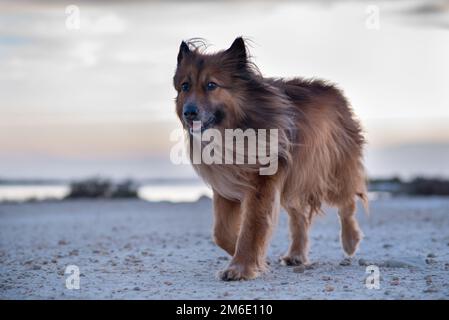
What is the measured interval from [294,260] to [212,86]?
2.52 meters

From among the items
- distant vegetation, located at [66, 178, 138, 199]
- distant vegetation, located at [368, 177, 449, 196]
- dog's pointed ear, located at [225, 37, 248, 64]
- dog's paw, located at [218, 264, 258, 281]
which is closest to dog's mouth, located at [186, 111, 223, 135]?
dog's pointed ear, located at [225, 37, 248, 64]

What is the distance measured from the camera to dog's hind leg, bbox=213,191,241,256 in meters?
7.64

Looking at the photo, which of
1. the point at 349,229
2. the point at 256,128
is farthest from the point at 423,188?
the point at 256,128

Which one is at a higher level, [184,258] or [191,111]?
[191,111]

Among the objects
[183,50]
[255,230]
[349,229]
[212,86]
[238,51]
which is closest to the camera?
[255,230]

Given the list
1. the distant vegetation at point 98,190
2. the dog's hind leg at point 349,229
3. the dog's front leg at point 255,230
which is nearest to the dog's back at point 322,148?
the dog's hind leg at point 349,229

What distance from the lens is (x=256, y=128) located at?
7309 mm

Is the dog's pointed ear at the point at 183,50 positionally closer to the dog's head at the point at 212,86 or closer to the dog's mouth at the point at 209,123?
the dog's head at the point at 212,86

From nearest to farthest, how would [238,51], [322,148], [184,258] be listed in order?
[238,51] → [322,148] → [184,258]

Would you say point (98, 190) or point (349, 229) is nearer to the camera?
point (349, 229)

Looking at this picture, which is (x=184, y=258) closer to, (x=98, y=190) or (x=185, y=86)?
(x=185, y=86)

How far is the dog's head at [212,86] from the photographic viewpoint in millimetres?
7035

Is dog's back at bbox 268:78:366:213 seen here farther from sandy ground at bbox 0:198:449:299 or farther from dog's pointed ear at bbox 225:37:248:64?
sandy ground at bbox 0:198:449:299
